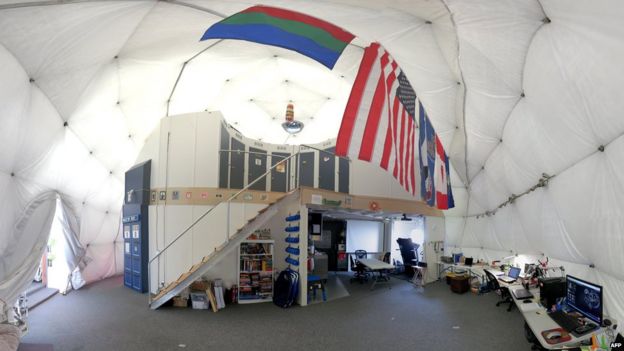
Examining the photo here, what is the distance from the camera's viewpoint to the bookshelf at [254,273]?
834 centimetres

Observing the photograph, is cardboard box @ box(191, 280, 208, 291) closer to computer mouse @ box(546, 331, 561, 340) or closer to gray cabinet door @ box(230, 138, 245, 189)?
gray cabinet door @ box(230, 138, 245, 189)

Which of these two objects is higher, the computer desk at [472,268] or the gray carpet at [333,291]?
the computer desk at [472,268]

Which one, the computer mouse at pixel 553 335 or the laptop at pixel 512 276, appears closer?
the computer mouse at pixel 553 335

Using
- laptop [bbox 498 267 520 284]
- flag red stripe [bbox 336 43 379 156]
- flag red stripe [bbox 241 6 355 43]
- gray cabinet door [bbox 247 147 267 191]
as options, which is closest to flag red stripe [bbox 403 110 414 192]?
flag red stripe [bbox 336 43 379 156]

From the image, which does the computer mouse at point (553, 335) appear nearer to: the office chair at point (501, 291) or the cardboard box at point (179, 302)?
the office chair at point (501, 291)

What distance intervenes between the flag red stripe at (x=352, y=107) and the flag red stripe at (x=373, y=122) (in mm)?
207

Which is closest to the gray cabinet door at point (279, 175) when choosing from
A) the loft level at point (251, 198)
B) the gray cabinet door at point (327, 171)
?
the loft level at point (251, 198)

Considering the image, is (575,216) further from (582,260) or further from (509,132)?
(509,132)

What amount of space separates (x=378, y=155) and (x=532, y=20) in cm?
266

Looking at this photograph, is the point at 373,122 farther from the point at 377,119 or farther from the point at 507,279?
the point at 507,279

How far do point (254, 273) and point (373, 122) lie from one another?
6.06 m

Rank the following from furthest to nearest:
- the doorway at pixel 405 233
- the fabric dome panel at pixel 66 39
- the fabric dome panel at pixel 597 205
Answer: the doorway at pixel 405 233 → the fabric dome panel at pixel 66 39 → the fabric dome panel at pixel 597 205

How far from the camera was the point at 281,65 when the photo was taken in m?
13.3

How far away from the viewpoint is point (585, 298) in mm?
3953
